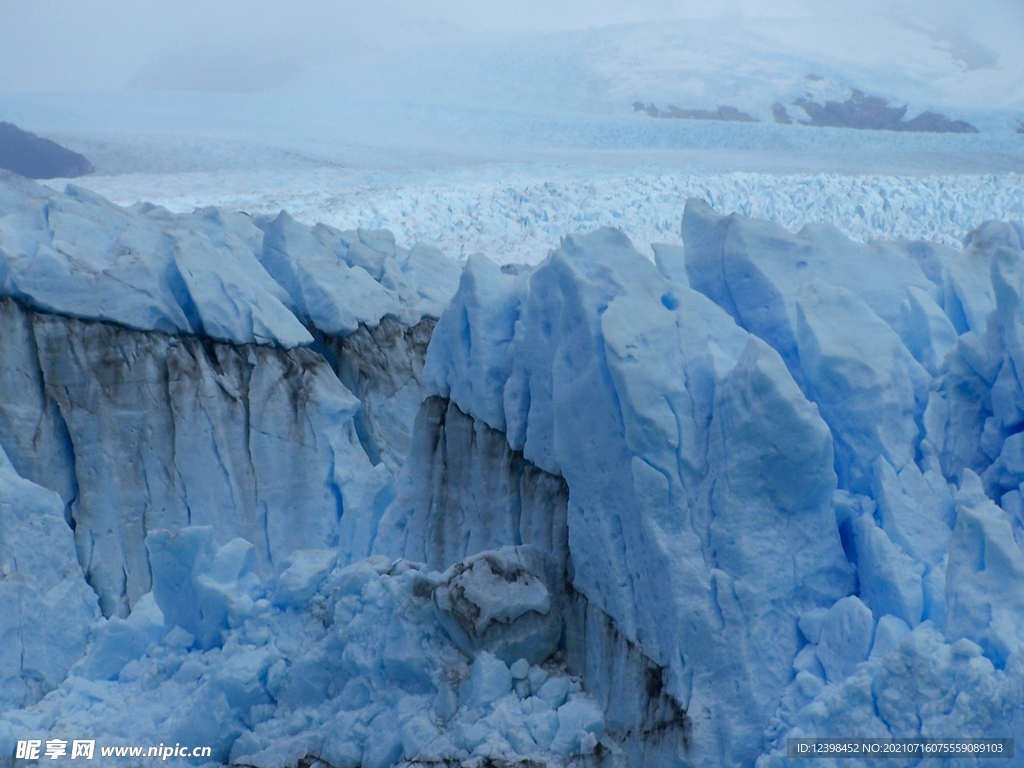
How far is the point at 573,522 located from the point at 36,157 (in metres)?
13.3

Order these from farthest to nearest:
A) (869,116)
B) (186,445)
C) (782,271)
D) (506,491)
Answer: (869,116)
(186,445)
(506,491)
(782,271)

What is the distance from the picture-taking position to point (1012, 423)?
146 inches

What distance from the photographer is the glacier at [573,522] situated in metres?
3.34

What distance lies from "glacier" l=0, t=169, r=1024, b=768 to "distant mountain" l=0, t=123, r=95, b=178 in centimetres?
843

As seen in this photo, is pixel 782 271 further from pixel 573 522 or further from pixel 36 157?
pixel 36 157

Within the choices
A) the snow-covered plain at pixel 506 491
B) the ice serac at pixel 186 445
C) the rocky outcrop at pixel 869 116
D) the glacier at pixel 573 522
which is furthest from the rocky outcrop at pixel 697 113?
the glacier at pixel 573 522

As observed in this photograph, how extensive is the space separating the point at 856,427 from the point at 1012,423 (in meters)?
0.68

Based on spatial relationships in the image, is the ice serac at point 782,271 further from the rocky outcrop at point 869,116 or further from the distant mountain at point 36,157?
the rocky outcrop at point 869,116

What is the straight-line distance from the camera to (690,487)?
11.9ft

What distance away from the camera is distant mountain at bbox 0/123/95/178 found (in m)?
13.5

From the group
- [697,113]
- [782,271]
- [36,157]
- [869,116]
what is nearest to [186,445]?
[782,271]

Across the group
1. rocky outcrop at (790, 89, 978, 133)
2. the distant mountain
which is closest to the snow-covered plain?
the distant mountain

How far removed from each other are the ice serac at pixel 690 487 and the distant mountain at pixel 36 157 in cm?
1243

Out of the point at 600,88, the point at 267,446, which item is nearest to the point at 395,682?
the point at 267,446
